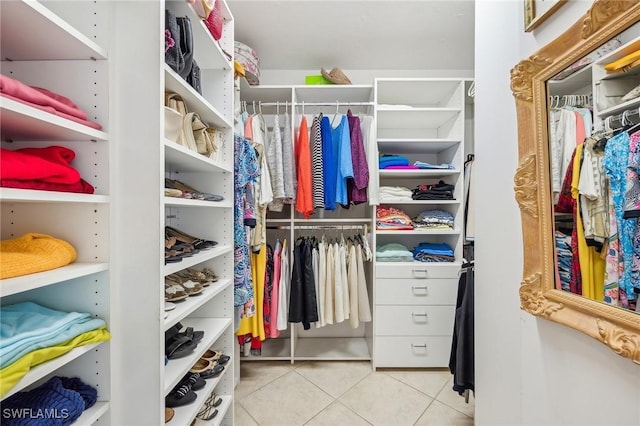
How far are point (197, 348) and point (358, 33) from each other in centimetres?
221

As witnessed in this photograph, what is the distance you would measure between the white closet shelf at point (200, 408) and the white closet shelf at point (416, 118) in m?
2.07

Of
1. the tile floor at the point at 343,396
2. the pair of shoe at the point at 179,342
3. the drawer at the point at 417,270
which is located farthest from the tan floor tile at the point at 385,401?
the pair of shoe at the point at 179,342

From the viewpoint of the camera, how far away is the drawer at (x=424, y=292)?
2092 mm

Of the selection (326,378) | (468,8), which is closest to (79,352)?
(326,378)

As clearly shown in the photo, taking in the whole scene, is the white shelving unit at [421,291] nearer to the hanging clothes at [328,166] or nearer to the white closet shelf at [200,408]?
the hanging clothes at [328,166]

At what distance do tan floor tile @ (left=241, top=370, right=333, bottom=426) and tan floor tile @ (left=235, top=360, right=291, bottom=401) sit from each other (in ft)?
0.16

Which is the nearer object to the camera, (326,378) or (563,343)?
(563,343)

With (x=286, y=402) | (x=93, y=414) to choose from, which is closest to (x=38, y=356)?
(x=93, y=414)

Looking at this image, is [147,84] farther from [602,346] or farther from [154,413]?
[602,346]

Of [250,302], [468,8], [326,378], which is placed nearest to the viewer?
[250,302]

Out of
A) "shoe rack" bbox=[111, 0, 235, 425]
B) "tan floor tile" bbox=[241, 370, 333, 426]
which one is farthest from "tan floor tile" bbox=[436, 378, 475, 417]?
"shoe rack" bbox=[111, 0, 235, 425]

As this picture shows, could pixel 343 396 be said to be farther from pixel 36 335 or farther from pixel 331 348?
pixel 36 335

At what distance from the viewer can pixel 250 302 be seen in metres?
1.64

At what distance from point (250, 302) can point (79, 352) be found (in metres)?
0.96
